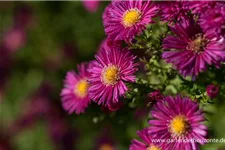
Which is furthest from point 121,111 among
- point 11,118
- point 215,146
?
point 11,118

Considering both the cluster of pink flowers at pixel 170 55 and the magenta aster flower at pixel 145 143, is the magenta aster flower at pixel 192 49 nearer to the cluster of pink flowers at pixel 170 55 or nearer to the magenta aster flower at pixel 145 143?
the cluster of pink flowers at pixel 170 55

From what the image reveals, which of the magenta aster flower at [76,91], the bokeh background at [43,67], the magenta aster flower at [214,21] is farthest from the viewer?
the bokeh background at [43,67]

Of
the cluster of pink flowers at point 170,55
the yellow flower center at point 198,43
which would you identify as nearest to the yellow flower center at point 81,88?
the cluster of pink flowers at point 170,55

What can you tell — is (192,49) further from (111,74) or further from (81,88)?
(81,88)

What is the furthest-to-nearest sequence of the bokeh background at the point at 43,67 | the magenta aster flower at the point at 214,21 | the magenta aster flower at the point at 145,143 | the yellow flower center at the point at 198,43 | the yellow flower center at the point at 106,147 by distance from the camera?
1. the bokeh background at the point at 43,67
2. the yellow flower center at the point at 106,147
3. the magenta aster flower at the point at 145,143
4. the yellow flower center at the point at 198,43
5. the magenta aster flower at the point at 214,21

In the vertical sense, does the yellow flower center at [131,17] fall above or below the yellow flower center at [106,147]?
above

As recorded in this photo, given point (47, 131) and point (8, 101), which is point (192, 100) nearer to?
point (47, 131)

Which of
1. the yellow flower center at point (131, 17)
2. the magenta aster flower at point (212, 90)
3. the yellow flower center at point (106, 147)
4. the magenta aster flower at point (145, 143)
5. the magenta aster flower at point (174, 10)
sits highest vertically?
the yellow flower center at point (131, 17)
